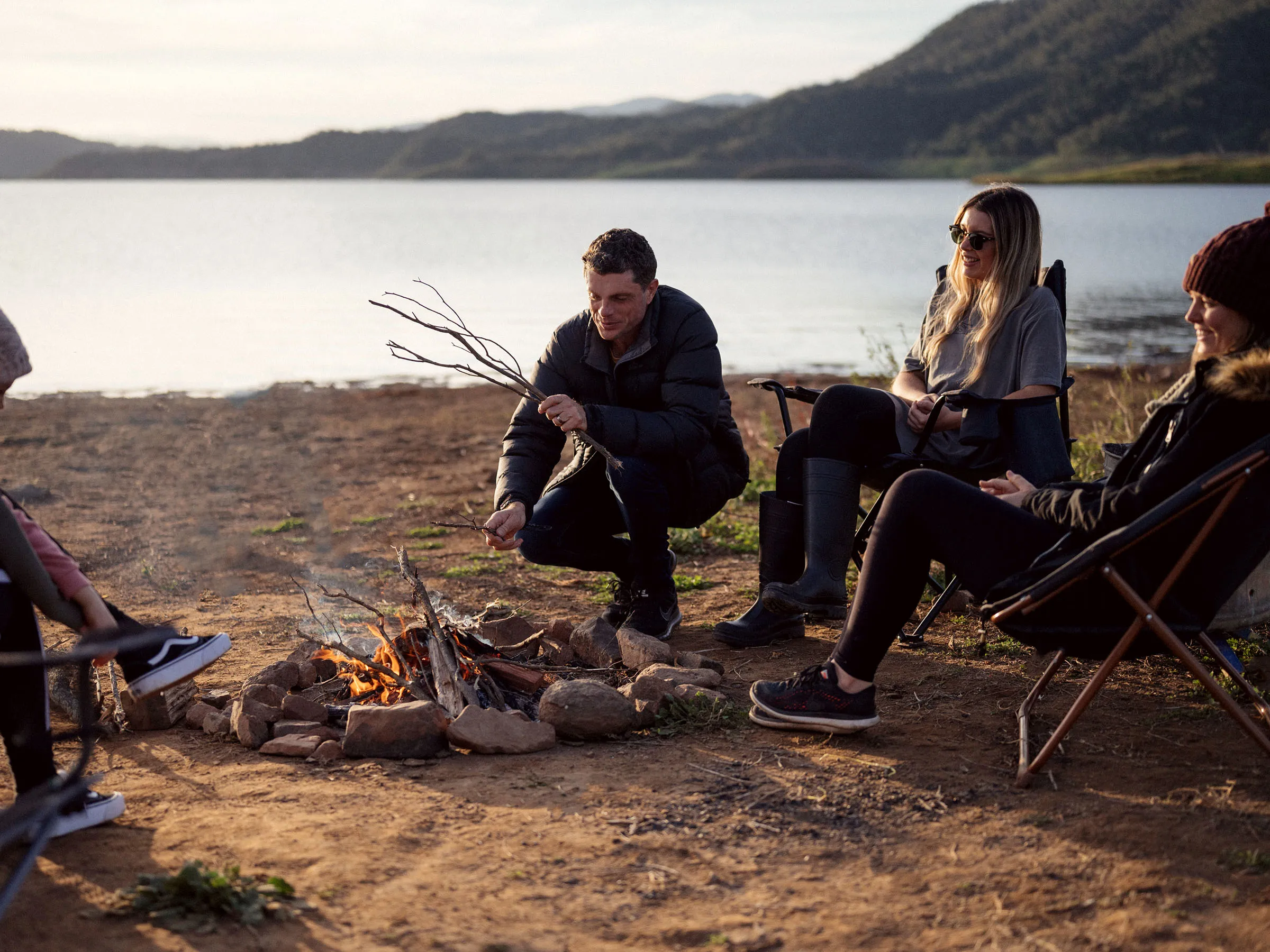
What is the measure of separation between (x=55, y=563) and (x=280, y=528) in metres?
3.78

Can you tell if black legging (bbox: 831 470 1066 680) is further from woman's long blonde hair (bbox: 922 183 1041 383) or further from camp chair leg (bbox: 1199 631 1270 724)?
woman's long blonde hair (bbox: 922 183 1041 383)

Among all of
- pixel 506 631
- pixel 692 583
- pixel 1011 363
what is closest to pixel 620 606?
pixel 506 631

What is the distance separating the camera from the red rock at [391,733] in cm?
330

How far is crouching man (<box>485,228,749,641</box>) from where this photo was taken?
411 centimetres

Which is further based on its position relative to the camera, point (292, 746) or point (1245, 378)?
point (292, 746)

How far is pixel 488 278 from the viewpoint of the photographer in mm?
26281

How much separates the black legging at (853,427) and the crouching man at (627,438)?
381 mm

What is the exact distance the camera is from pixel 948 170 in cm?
9856

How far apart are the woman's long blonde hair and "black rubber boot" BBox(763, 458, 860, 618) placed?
61 cm

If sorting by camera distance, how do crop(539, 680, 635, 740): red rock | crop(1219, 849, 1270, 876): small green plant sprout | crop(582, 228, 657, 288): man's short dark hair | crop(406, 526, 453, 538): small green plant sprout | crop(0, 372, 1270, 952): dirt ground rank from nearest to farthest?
crop(0, 372, 1270, 952): dirt ground, crop(1219, 849, 1270, 876): small green plant sprout, crop(539, 680, 635, 740): red rock, crop(582, 228, 657, 288): man's short dark hair, crop(406, 526, 453, 538): small green plant sprout

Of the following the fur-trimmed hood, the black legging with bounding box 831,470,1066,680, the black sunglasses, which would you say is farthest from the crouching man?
the fur-trimmed hood

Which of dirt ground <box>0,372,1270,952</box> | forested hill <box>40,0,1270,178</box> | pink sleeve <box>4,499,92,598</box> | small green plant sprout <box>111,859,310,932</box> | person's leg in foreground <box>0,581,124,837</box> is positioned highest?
forested hill <box>40,0,1270,178</box>

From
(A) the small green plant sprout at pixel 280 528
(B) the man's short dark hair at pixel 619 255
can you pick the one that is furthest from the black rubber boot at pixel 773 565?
(A) the small green plant sprout at pixel 280 528

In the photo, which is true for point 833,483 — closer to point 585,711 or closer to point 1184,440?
point 585,711
